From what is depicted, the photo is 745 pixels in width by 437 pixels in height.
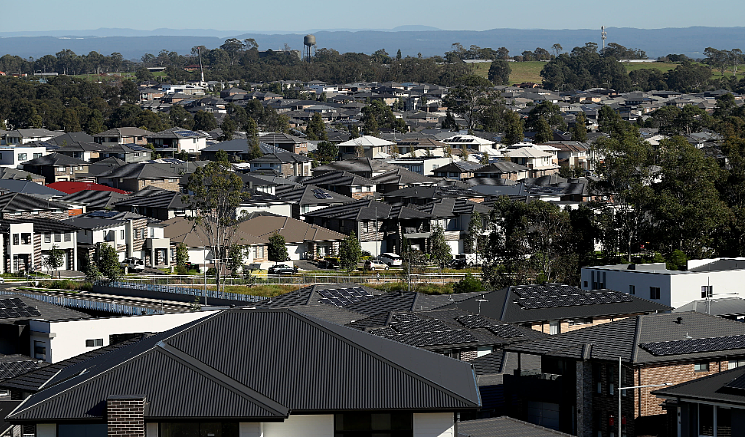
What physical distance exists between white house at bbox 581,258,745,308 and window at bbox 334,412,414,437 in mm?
23077

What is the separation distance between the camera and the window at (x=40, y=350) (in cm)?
2600

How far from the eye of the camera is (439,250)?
170 ft

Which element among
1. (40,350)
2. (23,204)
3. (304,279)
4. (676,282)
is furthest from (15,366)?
(23,204)

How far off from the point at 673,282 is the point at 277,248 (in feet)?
72.6

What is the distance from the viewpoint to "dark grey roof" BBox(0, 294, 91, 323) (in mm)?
26797

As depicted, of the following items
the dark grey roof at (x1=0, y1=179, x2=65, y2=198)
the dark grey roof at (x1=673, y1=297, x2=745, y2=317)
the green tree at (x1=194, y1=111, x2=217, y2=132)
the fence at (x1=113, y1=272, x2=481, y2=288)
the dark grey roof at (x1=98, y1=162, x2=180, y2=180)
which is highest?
the green tree at (x1=194, y1=111, x2=217, y2=132)

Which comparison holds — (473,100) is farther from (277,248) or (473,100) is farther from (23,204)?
(23,204)

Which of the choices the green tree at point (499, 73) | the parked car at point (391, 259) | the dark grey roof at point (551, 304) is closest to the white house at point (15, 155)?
the parked car at point (391, 259)

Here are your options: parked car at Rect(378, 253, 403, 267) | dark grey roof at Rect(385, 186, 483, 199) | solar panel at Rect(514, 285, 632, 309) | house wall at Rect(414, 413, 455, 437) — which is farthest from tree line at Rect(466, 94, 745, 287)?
house wall at Rect(414, 413, 455, 437)

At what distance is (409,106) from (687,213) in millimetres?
105203

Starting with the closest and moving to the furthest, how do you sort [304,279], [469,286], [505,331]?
[505,331] < [469,286] < [304,279]

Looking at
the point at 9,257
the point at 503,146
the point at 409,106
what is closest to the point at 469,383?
the point at 9,257

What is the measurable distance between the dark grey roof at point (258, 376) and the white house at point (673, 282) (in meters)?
21.9

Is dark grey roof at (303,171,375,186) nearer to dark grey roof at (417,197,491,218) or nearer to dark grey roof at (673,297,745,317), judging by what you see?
dark grey roof at (417,197,491,218)
